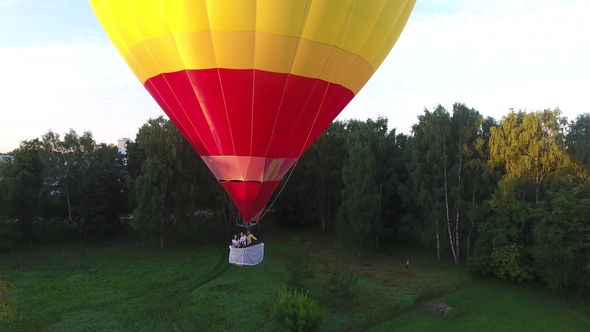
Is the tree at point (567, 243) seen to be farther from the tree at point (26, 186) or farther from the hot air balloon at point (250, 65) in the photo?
the tree at point (26, 186)

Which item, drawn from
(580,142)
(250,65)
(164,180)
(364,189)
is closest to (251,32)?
(250,65)

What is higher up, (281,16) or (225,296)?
(281,16)

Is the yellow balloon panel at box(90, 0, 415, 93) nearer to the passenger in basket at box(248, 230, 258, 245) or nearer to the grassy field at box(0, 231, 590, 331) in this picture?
the passenger in basket at box(248, 230, 258, 245)

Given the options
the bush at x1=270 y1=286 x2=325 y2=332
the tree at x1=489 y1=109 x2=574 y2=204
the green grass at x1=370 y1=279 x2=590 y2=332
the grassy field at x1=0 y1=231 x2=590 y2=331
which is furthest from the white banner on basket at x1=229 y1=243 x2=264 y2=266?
the tree at x1=489 y1=109 x2=574 y2=204

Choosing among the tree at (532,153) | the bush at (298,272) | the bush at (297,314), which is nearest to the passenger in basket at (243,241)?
the bush at (297,314)

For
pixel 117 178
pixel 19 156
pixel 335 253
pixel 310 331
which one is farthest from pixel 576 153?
pixel 19 156

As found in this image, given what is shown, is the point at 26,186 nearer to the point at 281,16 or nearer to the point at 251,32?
the point at 251,32
